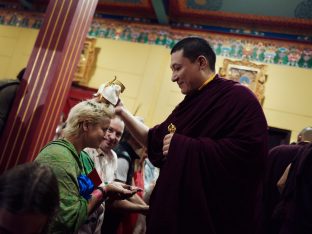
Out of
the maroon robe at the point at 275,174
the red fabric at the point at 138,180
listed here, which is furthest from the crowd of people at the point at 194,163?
the red fabric at the point at 138,180

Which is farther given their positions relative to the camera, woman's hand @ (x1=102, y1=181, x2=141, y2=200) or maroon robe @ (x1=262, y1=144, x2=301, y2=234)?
maroon robe @ (x1=262, y1=144, x2=301, y2=234)

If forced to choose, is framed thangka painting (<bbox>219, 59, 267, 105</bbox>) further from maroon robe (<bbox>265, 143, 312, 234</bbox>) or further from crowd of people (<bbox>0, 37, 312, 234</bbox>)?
crowd of people (<bbox>0, 37, 312, 234</bbox>)

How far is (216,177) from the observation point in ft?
5.53

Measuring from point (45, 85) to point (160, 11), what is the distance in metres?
3.75

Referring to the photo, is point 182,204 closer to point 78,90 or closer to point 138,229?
point 138,229

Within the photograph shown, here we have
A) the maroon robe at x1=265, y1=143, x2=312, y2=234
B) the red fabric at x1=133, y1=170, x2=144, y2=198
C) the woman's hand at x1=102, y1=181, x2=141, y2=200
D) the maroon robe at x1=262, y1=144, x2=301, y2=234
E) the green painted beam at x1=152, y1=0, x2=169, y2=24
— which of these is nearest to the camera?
the woman's hand at x1=102, y1=181, x2=141, y2=200

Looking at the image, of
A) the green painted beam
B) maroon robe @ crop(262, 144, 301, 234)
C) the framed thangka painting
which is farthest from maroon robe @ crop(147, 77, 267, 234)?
the green painted beam

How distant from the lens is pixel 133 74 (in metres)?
6.43

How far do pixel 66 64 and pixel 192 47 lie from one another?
4.79 feet

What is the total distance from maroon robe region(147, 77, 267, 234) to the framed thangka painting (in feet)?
13.3

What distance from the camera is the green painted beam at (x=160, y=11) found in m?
5.88

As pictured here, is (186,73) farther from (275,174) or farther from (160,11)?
(160,11)

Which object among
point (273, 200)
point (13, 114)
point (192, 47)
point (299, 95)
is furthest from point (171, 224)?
point (299, 95)

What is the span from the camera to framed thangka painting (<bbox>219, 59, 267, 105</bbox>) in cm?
566
